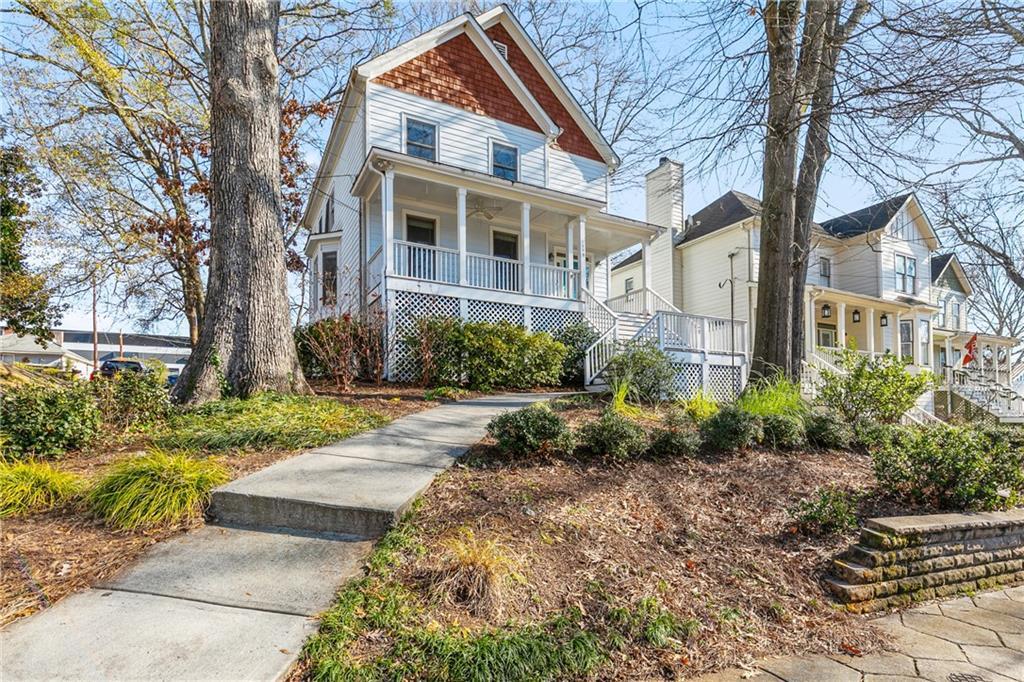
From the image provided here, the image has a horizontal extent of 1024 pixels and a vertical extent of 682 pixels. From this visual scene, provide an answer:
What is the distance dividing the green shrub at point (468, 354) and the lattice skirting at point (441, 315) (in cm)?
34

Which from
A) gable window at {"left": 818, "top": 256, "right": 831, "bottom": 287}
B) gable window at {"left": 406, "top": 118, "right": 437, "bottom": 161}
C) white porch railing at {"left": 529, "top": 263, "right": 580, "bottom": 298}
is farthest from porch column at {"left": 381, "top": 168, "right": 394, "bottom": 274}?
gable window at {"left": 818, "top": 256, "right": 831, "bottom": 287}

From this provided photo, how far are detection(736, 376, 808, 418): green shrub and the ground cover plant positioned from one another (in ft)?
5.47

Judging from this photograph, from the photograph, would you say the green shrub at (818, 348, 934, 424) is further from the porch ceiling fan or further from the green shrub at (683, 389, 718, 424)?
the porch ceiling fan

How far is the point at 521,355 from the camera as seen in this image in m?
10.0

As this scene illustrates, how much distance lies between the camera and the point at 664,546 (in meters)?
3.32

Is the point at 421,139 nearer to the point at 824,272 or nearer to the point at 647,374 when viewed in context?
the point at 647,374

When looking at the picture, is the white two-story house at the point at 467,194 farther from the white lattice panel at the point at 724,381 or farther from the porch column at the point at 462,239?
the white lattice panel at the point at 724,381

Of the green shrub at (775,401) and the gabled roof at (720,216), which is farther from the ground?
the gabled roof at (720,216)

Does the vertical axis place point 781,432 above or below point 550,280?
below

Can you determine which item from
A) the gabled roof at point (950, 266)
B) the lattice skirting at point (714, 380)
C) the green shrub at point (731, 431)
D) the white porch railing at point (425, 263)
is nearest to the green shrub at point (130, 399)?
the white porch railing at point (425, 263)

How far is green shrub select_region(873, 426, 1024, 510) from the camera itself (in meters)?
4.10

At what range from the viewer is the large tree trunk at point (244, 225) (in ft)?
21.0

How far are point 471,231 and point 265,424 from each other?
9553mm

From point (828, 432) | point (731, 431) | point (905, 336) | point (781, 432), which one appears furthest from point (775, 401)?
point (905, 336)
